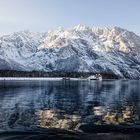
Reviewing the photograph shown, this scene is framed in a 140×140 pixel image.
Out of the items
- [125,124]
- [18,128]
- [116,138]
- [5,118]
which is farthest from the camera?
[5,118]

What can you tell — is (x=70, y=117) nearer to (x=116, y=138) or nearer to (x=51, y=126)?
(x=51, y=126)

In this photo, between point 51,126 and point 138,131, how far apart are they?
45.5 feet

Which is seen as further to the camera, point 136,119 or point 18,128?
point 136,119

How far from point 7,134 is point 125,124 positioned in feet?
66.7

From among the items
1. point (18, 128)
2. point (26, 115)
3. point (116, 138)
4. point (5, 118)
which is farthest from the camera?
point (26, 115)

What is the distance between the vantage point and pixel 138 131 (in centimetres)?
5169

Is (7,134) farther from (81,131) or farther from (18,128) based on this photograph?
(81,131)

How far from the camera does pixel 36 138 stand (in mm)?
45938

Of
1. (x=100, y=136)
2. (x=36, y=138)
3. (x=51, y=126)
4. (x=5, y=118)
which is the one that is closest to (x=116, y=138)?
(x=100, y=136)

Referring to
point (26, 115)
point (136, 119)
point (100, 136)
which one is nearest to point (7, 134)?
point (100, 136)

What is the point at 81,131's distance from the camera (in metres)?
51.0

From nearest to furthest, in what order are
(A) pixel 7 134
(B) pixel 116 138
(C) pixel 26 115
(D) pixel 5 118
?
(B) pixel 116 138, (A) pixel 7 134, (D) pixel 5 118, (C) pixel 26 115

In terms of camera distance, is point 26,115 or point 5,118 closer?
point 5,118

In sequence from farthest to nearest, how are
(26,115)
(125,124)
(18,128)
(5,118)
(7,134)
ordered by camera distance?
(26,115)
(5,118)
(125,124)
(18,128)
(7,134)
